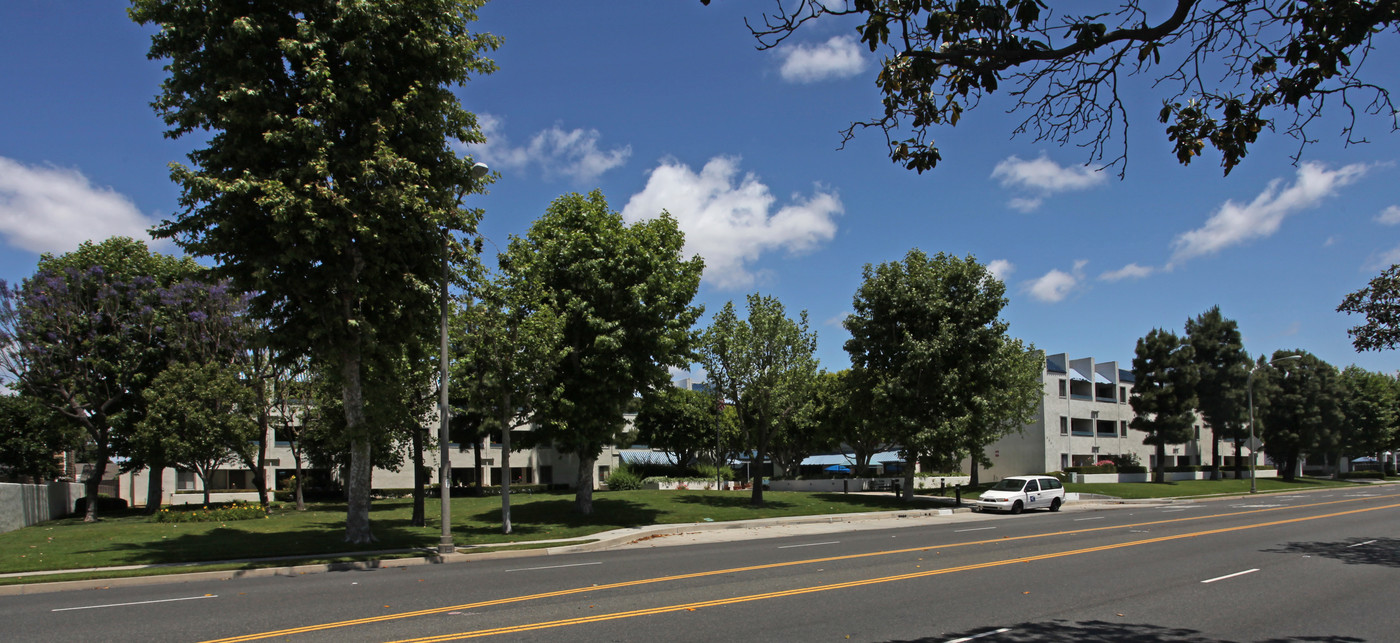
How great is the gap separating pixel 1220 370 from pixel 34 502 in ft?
231

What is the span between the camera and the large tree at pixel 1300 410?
66.3m

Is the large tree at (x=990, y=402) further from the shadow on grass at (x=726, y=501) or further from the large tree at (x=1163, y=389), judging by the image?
the large tree at (x=1163, y=389)

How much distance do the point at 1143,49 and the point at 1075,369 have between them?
6389 cm

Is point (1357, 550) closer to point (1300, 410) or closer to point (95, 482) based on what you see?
point (95, 482)

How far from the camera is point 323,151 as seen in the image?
55.0ft

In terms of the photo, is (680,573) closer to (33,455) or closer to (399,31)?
(399,31)

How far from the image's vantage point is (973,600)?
429 inches

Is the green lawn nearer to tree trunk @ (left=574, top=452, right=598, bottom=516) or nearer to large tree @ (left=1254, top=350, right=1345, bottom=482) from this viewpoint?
tree trunk @ (left=574, top=452, right=598, bottom=516)

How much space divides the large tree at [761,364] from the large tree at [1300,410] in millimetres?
52545

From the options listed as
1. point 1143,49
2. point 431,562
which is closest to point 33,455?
point 431,562

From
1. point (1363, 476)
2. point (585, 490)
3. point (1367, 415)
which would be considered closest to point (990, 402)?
point (585, 490)

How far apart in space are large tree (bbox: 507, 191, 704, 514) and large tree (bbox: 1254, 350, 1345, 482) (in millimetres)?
61064

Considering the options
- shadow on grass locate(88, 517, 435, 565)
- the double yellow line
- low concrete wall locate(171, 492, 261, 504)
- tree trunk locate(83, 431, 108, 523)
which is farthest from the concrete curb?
low concrete wall locate(171, 492, 261, 504)

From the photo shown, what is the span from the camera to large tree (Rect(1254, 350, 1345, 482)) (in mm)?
66312
